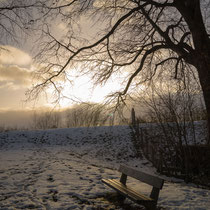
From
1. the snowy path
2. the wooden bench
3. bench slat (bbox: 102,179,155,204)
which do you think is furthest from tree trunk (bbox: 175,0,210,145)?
the snowy path

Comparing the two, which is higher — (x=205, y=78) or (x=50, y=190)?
(x=205, y=78)

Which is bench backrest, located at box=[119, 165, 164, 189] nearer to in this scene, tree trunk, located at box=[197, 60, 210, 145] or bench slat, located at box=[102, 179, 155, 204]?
bench slat, located at box=[102, 179, 155, 204]

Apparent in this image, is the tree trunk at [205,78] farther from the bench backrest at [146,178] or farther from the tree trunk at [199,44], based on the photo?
the bench backrest at [146,178]

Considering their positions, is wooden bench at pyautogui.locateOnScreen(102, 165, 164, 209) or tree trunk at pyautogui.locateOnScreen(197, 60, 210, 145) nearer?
wooden bench at pyautogui.locateOnScreen(102, 165, 164, 209)

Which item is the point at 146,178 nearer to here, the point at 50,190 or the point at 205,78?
the point at 50,190

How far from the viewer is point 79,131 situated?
19.5 meters

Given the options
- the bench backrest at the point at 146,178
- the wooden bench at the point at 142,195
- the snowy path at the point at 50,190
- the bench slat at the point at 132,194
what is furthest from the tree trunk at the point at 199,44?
the snowy path at the point at 50,190

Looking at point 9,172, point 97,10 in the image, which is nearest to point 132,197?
point 9,172

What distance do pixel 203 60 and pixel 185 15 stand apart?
167 centimetres

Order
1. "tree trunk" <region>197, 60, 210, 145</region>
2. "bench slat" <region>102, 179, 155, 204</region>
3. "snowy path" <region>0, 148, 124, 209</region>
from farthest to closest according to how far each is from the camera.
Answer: "tree trunk" <region>197, 60, 210, 145</region>
"snowy path" <region>0, 148, 124, 209</region>
"bench slat" <region>102, 179, 155, 204</region>

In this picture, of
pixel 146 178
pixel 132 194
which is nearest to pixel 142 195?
pixel 132 194

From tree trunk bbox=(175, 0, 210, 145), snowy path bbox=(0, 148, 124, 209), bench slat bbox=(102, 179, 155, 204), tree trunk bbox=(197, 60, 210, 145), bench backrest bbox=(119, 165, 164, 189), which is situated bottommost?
snowy path bbox=(0, 148, 124, 209)

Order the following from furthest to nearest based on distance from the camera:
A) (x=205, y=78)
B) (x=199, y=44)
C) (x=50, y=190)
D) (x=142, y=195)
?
(x=199, y=44), (x=205, y=78), (x=50, y=190), (x=142, y=195)

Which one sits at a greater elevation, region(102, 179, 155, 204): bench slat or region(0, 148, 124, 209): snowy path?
region(102, 179, 155, 204): bench slat
